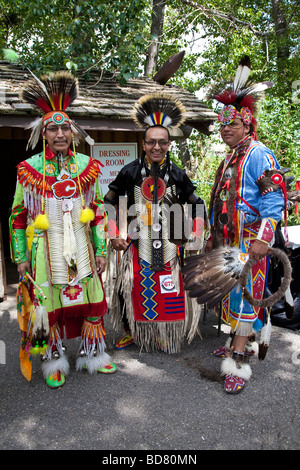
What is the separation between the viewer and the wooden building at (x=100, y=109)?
4496mm

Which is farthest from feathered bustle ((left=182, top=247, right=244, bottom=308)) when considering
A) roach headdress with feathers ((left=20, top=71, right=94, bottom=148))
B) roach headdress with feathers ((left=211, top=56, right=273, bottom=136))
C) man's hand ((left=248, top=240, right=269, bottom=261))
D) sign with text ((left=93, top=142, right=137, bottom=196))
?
sign with text ((left=93, top=142, right=137, bottom=196))

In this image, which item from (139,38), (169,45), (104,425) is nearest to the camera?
(104,425)

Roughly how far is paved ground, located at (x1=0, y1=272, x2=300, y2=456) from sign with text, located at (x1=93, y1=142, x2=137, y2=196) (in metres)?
2.80

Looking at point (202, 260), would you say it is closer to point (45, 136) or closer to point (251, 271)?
point (251, 271)

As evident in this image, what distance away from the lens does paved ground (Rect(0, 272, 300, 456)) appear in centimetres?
220

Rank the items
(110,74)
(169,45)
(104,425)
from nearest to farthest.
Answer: (104,425), (110,74), (169,45)

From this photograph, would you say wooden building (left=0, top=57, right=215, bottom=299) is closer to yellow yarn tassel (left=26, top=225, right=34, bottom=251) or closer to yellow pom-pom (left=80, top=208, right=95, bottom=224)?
yellow pom-pom (left=80, top=208, right=95, bottom=224)

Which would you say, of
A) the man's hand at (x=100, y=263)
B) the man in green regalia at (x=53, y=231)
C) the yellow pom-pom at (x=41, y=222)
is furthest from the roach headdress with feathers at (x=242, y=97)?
the yellow pom-pom at (x=41, y=222)

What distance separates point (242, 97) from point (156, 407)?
231 cm

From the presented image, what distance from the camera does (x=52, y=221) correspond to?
2.69 metres

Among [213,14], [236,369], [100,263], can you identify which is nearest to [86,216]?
[100,263]
